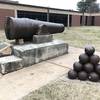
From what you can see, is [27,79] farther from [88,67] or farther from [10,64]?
[88,67]

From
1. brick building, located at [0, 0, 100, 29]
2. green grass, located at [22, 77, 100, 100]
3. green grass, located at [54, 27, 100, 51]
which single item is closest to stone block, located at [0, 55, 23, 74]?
green grass, located at [22, 77, 100, 100]

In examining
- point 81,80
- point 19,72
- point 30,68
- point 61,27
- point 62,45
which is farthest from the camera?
point 61,27

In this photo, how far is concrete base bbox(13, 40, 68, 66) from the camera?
4.38 metres

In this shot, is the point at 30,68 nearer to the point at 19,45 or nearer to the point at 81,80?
the point at 19,45

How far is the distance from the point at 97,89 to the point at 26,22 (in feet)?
9.53

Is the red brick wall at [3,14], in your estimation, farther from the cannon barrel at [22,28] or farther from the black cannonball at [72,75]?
the black cannonball at [72,75]

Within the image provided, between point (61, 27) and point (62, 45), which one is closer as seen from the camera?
point (62, 45)

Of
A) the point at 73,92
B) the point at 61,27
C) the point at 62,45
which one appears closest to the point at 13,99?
the point at 73,92

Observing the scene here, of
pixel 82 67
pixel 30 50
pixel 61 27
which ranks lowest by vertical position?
pixel 82 67

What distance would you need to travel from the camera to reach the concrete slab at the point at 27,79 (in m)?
2.97

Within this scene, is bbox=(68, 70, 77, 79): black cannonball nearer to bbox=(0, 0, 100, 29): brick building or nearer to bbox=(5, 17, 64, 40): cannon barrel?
bbox=(5, 17, 64, 40): cannon barrel

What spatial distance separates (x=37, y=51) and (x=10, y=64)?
3.38 ft

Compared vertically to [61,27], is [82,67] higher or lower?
lower

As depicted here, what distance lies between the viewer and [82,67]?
3674 mm
